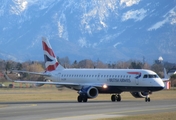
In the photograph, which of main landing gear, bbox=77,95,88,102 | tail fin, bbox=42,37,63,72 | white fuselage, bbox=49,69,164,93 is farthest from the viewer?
tail fin, bbox=42,37,63,72

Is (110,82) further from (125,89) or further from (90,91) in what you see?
(90,91)

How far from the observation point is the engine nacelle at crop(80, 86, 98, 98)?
60.1 m

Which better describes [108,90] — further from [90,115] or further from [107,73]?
[90,115]

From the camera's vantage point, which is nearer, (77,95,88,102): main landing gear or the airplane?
Answer: (77,95,88,102): main landing gear

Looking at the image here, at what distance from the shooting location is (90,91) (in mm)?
60969

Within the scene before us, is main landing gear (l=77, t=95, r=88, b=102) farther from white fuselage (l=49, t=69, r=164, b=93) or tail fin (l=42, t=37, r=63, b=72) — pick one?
tail fin (l=42, t=37, r=63, b=72)

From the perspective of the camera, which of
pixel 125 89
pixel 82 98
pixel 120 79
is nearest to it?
pixel 82 98

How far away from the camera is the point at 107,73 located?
205 ft

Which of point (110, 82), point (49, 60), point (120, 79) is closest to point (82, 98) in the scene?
point (110, 82)

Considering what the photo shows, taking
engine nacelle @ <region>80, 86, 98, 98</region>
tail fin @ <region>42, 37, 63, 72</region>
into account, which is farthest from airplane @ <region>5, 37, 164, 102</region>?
tail fin @ <region>42, 37, 63, 72</region>

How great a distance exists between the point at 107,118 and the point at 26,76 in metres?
112

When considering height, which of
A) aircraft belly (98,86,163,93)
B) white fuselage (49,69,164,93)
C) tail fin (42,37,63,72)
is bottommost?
aircraft belly (98,86,163,93)

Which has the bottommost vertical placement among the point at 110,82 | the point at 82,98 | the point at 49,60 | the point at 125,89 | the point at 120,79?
the point at 82,98

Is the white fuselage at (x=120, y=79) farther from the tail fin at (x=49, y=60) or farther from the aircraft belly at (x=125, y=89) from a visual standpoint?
the tail fin at (x=49, y=60)
